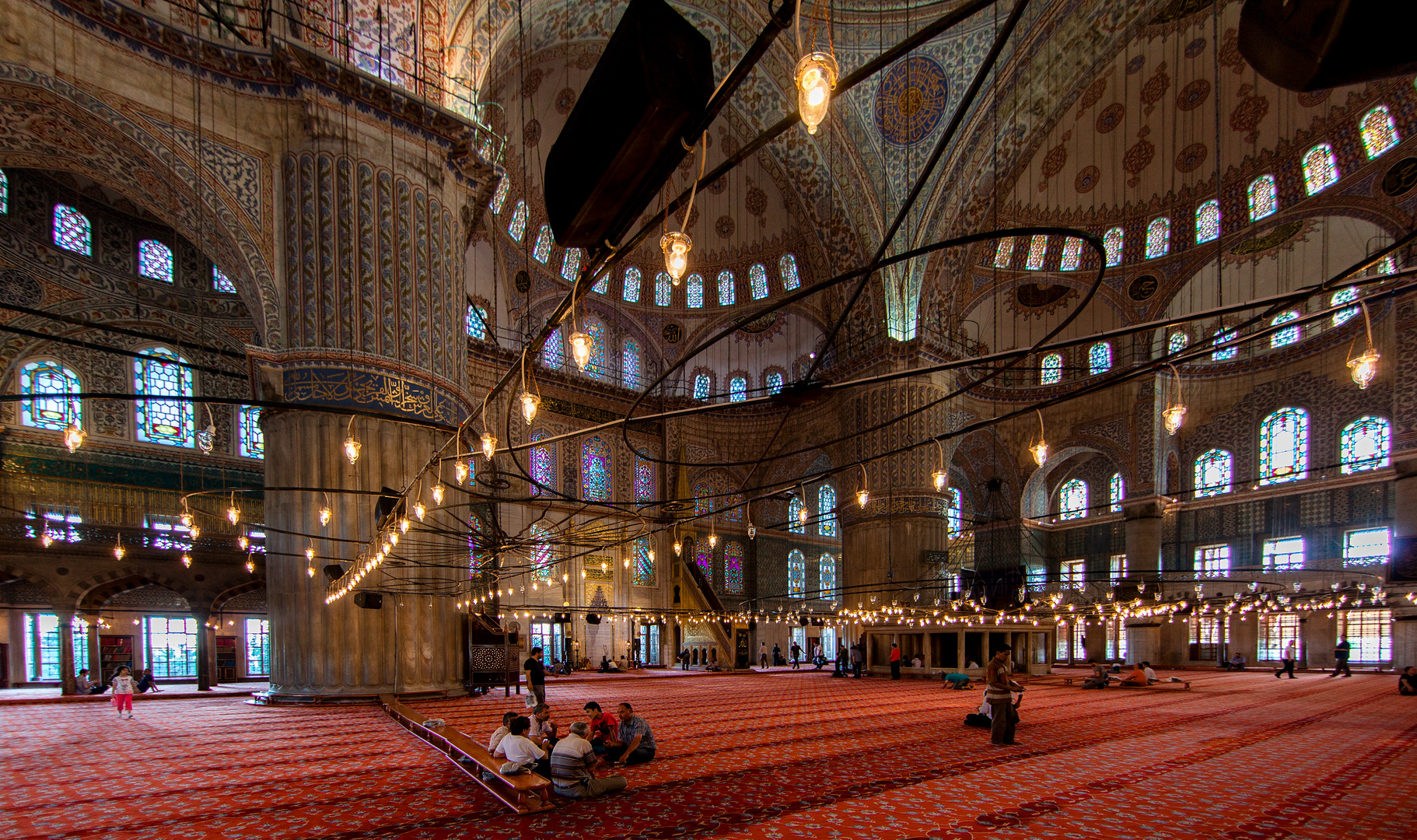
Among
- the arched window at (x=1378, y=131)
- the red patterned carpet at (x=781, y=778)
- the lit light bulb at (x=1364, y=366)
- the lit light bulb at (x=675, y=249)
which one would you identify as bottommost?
the red patterned carpet at (x=781, y=778)

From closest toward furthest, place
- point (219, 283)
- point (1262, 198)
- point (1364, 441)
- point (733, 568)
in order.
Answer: point (219, 283) → point (1364, 441) → point (1262, 198) → point (733, 568)

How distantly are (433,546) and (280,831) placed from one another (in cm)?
663

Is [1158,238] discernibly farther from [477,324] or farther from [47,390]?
[47,390]

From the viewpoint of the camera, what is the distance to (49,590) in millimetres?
14305

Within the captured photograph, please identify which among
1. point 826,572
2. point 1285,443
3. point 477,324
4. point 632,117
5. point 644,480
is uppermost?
point 477,324

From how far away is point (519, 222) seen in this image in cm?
1916

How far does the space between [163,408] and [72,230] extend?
11.2 ft

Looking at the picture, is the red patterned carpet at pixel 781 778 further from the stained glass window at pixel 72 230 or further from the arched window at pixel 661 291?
the arched window at pixel 661 291

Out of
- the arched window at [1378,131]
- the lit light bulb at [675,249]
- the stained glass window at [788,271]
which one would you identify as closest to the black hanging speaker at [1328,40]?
the lit light bulb at [675,249]

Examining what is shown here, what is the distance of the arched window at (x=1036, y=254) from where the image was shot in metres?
21.3

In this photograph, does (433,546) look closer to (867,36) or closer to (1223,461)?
(867,36)

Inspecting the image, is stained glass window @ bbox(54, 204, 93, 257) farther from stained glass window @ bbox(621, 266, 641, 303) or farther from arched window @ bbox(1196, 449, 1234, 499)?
arched window @ bbox(1196, 449, 1234, 499)

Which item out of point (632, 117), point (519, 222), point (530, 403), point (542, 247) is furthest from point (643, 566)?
point (632, 117)

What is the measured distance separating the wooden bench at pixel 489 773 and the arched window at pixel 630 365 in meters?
14.6
